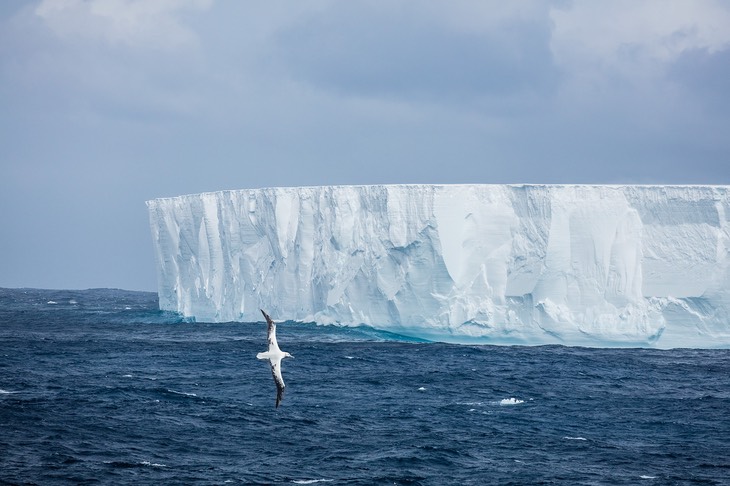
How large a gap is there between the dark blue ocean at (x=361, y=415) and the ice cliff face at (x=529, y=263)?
0.88m

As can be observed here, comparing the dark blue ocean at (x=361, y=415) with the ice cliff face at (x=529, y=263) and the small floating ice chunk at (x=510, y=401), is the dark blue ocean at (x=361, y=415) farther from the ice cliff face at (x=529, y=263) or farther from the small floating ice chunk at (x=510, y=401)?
the ice cliff face at (x=529, y=263)

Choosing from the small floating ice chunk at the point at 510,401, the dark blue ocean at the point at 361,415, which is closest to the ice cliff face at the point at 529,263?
the dark blue ocean at the point at 361,415

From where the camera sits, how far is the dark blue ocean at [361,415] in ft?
40.5

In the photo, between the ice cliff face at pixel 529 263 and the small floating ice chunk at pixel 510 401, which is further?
the ice cliff face at pixel 529 263

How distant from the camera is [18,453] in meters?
12.5

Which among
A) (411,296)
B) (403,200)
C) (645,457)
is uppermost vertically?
(403,200)

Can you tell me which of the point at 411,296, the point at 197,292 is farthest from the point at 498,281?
the point at 197,292

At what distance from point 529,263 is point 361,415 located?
1059 cm

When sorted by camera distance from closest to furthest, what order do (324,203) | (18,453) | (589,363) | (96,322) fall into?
1. (18,453)
2. (589,363)
3. (324,203)
4. (96,322)

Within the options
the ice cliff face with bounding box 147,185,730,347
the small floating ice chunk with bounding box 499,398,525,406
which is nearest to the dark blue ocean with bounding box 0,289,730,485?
the small floating ice chunk with bounding box 499,398,525,406

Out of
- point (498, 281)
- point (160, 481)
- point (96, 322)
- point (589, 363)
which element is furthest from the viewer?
point (96, 322)

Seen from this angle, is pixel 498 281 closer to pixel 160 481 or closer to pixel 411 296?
pixel 411 296

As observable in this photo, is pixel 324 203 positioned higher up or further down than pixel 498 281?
higher up

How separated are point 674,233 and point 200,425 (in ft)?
48.6
